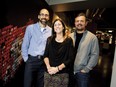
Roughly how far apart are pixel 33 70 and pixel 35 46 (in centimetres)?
40

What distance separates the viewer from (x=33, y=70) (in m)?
2.62

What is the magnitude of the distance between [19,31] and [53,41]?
1036 millimetres

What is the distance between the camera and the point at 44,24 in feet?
→ 8.69

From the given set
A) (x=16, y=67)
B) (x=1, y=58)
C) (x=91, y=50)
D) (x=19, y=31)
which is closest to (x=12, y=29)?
(x=19, y=31)

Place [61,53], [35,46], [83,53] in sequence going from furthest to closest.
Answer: [35,46] → [83,53] → [61,53]

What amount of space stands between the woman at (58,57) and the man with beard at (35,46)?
366mm

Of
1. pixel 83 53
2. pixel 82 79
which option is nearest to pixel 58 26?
pixel 83 53

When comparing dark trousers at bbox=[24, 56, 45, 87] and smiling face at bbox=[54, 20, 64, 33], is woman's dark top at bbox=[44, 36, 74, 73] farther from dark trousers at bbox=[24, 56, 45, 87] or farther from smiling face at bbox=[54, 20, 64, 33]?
dark trousers at bbox=[24, 56, 45, 87]

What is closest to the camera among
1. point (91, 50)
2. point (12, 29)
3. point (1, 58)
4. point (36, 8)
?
point (91, 50)

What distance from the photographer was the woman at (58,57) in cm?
213

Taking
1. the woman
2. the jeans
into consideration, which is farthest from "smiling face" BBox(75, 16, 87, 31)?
the jeans

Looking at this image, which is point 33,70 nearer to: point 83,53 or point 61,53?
point 61,53

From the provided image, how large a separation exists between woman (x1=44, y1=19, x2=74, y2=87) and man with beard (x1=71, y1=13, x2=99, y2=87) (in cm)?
24

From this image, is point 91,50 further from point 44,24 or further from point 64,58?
point 44,24
